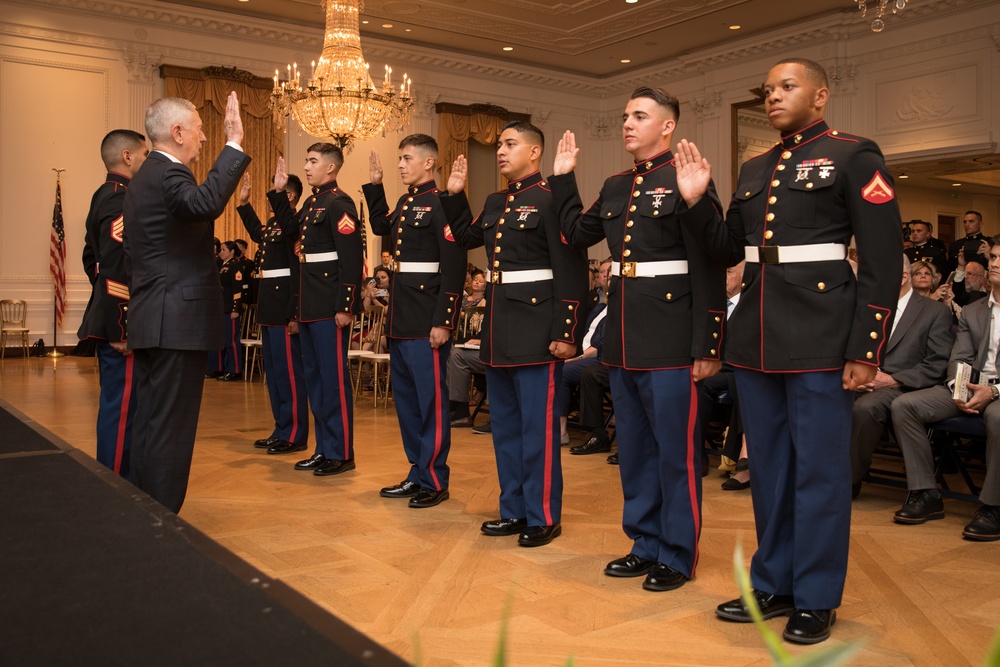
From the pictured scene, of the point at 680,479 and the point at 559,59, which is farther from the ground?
the point at 559,59

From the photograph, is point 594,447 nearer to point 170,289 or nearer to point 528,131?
point 528,131

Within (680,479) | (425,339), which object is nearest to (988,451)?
(680,479)

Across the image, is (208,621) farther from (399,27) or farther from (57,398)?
(399,27)

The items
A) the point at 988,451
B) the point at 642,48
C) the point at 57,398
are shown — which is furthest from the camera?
the point at 642,48

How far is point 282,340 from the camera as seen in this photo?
16.9 ft

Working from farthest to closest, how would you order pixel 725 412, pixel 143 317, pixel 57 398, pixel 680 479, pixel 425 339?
pixel 57 398 → pixel 725 412 → pixel 425 339 → pixel 143 317 → pixel 680 479

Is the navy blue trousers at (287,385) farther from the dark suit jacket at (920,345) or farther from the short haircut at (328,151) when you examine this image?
the dark suit jacket at (920,345)

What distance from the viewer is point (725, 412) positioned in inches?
198

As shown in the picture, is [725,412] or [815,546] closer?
[815,546]

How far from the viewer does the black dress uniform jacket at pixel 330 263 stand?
454 centimetres

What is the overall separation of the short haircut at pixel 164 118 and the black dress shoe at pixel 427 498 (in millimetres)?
1769

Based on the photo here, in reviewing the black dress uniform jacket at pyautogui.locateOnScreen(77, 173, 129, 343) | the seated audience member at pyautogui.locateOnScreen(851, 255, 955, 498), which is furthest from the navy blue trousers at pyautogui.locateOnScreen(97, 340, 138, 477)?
the seated audience member at pyautogui.locateOnScreen(851, 255, 955, 498)

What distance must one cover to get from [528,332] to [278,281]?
223 cm

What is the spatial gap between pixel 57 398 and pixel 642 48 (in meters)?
9.08
